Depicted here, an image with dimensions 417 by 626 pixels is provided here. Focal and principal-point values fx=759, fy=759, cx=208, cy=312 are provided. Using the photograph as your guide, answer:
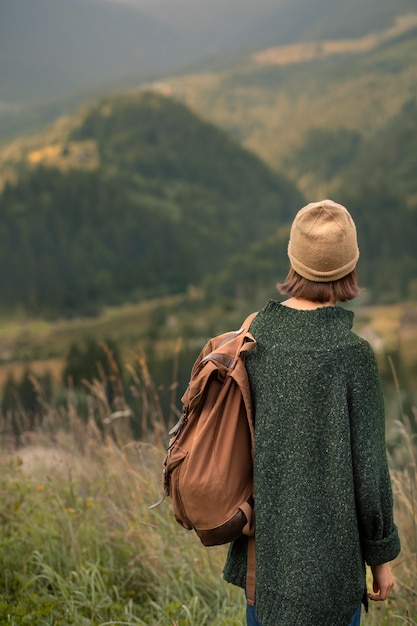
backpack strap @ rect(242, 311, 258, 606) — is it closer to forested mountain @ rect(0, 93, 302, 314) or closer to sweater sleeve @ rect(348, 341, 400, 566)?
sweater sleeve @ rect(348, 341, 400, 566)

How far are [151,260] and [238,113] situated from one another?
4919 centimetres

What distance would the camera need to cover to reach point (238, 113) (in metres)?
128

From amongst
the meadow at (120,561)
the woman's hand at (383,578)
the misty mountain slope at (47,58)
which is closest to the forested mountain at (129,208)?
the meadow at (120,561)

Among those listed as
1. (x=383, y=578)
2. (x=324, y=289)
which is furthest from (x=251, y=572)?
(x=324, y=289)

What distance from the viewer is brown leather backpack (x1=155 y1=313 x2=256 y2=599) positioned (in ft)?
4.77

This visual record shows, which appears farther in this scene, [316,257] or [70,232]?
[70,232]

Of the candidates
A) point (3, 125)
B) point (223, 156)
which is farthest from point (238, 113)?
point (3, 125)

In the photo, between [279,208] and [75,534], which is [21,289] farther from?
[75,534]

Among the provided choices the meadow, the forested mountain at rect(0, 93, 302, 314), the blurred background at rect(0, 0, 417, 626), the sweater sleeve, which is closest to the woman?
the sweater sleeve

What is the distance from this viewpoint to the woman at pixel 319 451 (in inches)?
55.9

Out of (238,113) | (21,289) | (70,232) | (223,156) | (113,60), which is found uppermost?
(113,60)

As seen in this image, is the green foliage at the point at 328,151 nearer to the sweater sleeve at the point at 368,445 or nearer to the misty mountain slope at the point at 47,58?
the misty mountain slope at the point at 47,58

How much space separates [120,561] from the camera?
9.48 ft

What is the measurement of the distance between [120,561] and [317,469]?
5.50 ft
